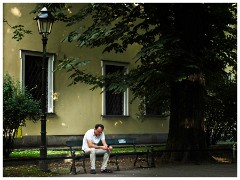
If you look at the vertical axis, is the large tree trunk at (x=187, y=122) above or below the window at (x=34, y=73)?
below

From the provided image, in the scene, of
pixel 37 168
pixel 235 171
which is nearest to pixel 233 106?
pixel 235 171

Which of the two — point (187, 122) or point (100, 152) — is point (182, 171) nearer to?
point (100, 152)

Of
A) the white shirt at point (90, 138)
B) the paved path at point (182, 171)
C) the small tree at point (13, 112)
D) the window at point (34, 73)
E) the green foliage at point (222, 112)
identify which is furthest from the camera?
the green foliage at point (222, 112)

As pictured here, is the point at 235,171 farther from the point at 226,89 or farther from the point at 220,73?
the point at 226,89

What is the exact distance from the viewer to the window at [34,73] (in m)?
19.2

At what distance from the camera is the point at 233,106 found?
19.7 meters

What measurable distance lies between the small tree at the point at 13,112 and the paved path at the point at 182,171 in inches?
105

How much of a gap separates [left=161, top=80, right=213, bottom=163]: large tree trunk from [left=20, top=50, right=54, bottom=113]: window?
6.21 m

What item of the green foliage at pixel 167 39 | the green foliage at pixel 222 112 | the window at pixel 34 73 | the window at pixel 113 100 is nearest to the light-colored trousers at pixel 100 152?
the green foliage at pixel 167 39

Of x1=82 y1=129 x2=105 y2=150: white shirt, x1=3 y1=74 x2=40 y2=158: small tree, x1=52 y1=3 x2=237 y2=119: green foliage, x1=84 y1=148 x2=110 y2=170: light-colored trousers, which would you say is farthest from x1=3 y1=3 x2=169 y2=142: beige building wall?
x1=84 y1=148 x2=110 y2=170: light-colored trousers

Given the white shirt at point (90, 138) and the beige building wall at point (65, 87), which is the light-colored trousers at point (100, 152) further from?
the beige building wall at point (65, 87)

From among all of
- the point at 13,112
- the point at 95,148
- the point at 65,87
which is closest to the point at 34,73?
the point at 65,87

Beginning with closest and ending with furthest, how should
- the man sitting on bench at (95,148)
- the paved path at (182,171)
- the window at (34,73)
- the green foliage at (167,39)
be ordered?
the paved path at (182,171), the man sitting on bench at (95,148), the green foliage at (167,39), the window at (34,73)

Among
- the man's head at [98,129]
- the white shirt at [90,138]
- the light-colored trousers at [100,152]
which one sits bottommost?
the light-colored trousers at [100,152]
